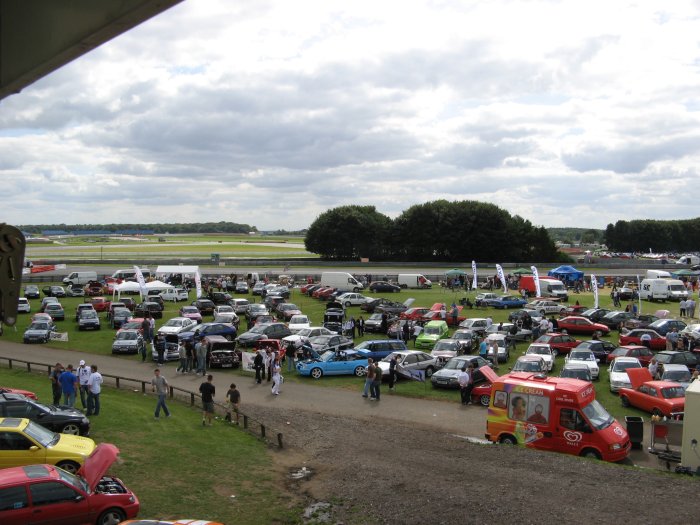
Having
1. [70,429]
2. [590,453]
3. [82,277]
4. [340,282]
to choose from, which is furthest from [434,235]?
[70,429]

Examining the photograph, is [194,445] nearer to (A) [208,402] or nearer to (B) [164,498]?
(A) [208,402]

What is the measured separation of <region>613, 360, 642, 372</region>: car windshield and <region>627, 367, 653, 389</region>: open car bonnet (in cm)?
67

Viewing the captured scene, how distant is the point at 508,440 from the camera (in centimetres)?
1691

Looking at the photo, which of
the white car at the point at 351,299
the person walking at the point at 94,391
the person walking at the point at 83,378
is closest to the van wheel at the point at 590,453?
the person walking at the point at 94,391

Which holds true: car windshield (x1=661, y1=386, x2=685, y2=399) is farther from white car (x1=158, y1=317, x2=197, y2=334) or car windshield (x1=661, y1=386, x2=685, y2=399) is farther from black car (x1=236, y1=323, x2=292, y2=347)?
white car (x1=158, y1=317, x2=197, y2=334)

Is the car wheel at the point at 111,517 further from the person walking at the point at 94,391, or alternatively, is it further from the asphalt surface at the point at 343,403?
the asphalt surface at the point at 343,403

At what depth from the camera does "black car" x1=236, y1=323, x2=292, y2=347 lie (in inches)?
1293

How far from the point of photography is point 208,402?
1873 centimetres

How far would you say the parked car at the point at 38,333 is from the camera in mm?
34250

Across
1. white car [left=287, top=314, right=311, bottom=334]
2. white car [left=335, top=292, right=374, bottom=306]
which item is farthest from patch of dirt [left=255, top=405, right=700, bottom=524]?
white car [left=335, top=292, right=374, bottom=306]

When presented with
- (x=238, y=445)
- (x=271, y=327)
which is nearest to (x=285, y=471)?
(x=238, y=445)

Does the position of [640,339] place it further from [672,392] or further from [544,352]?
[672,392]

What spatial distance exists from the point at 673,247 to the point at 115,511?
184658 millimetres

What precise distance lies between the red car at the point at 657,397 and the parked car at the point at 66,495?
16481 mm
